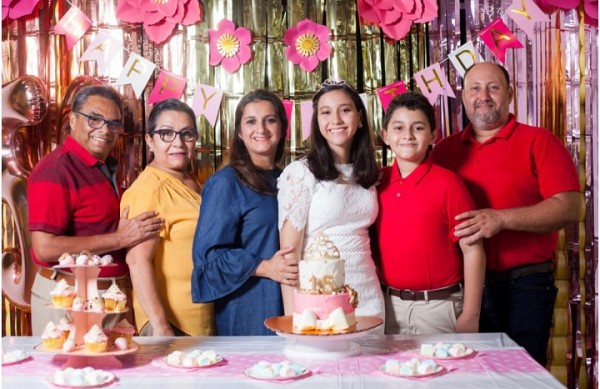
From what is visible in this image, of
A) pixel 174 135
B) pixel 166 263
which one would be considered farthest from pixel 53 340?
pixel 174 135

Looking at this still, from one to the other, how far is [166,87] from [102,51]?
30 cm

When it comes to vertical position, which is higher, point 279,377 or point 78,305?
point 78,305

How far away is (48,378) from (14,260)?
161 cm

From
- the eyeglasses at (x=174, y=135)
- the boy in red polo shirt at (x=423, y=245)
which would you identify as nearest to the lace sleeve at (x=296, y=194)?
the boy in red polo shirt at (x=423, y=245)

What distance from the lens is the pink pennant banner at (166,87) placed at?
3248mm

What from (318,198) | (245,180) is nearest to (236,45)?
(245,180)

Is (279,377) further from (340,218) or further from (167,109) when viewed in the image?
(167,109)

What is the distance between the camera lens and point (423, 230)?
2516 mm

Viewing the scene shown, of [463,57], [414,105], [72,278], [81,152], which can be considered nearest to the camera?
[414,105]

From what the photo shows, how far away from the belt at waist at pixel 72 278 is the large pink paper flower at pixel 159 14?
1.01 m

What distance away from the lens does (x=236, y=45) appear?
129 inches

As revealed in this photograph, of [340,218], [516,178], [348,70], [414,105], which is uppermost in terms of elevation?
[348,70]

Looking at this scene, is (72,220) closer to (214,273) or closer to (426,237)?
(214,273)

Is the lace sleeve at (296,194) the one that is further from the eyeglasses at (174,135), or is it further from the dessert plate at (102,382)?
the dessert plate at (102,382)
